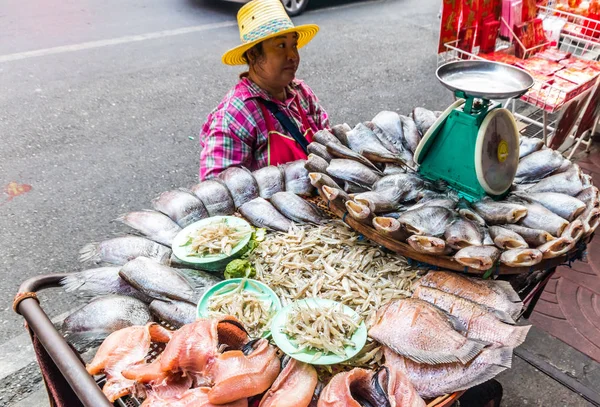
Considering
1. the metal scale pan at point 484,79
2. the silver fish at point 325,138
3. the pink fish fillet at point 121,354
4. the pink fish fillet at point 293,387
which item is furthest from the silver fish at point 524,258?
the pink fish fillet at point 121,354

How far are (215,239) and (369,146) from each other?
4.07ft

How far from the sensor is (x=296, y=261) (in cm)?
236

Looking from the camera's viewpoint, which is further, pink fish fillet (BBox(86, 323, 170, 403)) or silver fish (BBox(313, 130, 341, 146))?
silver fish (BBox(313, 130, 341, 146))

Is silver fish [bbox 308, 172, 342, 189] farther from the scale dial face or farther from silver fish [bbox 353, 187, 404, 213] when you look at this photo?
the scale dial face

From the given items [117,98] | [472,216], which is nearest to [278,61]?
[472,216]

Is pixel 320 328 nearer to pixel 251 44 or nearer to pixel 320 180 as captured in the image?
pixel 320 180

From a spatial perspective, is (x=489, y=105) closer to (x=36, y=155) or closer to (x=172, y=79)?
(x=36, y=155)

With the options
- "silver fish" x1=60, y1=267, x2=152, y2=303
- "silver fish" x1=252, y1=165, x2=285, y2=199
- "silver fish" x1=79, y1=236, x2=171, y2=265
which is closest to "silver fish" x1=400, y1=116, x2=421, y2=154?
"silver fish" x1=252, y1=165, x2=285, y2=199

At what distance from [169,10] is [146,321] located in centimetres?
1052

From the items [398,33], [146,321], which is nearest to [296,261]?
[146,321]

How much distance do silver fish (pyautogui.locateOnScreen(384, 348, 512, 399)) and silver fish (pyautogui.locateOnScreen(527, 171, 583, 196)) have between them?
1316mm

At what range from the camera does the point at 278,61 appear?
3254 mm

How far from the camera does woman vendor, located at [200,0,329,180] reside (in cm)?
320

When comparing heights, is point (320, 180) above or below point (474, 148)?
below
